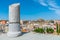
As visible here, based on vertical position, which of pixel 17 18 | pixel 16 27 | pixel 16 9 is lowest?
pixel 16 27

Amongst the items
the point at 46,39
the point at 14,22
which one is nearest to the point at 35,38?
the point at 46,39

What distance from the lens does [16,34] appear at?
8.25 meters

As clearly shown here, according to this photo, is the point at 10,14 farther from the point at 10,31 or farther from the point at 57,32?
the point at 57,32

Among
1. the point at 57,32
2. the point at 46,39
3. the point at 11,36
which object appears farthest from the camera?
the point at 57,32

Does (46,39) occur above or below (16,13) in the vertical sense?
below

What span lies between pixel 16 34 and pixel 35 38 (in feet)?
4.06

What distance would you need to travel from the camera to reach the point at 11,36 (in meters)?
8.24

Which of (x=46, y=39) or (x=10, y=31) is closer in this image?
(x=46, y=39)

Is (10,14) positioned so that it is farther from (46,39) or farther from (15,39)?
(46,39)

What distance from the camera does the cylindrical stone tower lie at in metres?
8.37

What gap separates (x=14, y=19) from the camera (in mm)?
8383

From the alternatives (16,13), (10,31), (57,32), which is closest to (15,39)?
(10,31)

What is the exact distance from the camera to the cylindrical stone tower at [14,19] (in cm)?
837

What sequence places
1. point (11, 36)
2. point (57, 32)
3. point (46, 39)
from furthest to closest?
1. point (57, 32)
2. point (11, 36)
3. point (46, 39)
